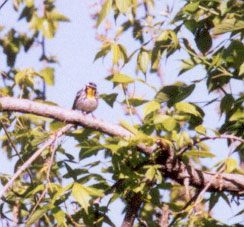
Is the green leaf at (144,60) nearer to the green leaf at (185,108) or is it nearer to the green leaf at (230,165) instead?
the green leaf at (185,108)

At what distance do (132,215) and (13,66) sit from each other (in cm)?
254

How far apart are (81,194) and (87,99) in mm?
3720

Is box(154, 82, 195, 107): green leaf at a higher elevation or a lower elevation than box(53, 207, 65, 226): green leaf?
higher

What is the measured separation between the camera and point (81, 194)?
2.21 meters

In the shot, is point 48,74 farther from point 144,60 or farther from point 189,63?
point 189,63

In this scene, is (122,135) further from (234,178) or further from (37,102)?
(234,178)

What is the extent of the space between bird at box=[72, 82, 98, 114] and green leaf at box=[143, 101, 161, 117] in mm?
3366

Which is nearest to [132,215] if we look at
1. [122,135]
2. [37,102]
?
[122,135]

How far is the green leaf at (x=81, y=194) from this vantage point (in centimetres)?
216

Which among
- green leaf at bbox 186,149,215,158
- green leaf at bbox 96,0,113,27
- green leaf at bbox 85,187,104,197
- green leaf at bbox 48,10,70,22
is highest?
green leaf at bbox 48,10,70,22

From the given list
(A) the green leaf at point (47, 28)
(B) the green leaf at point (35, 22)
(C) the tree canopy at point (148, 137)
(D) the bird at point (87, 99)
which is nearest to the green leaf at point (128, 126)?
(C) the tree canopy at point (148, 137)

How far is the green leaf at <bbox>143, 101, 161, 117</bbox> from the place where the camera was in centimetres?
235

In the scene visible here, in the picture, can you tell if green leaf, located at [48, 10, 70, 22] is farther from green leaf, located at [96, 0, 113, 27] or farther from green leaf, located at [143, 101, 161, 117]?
green leaf, located at [143, 101, 161, 117]

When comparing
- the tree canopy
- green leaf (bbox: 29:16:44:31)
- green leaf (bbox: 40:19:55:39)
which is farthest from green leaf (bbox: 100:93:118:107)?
green leaf (bbox: 29:16:44:31)
